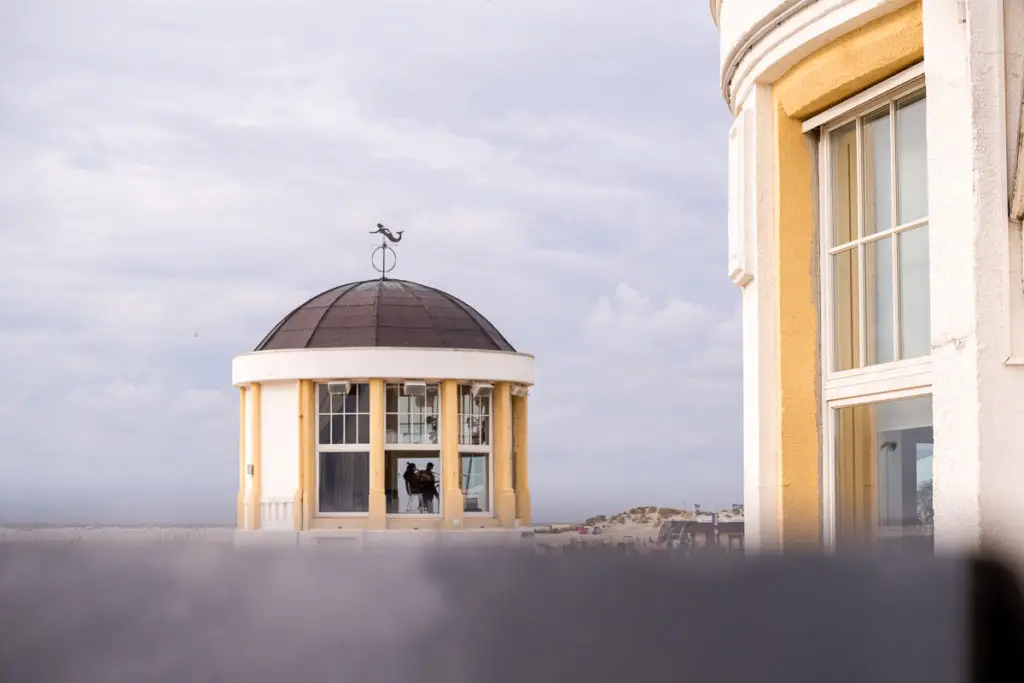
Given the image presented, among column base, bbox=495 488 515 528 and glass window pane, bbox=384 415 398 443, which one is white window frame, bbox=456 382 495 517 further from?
glass window pane, bbox=384 415 398 443

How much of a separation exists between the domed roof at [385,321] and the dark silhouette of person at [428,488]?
→ 2276 millimetres

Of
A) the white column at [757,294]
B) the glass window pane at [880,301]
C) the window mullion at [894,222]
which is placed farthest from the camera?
the white column at [757,294]

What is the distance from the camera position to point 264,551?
1.20m

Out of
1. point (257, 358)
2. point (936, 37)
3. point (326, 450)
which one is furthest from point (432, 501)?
point (936, 37)

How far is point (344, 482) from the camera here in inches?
831

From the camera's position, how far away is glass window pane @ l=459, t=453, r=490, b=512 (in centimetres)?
2127

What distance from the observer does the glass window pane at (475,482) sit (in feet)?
69.8

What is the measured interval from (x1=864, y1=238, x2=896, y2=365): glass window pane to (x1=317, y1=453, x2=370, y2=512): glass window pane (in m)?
16.0

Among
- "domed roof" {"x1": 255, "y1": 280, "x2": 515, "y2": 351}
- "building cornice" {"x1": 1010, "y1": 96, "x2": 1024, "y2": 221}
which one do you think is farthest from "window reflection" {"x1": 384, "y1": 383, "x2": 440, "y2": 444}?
"building cornice" {"x1": 1010, "y1": 96, "x2": 1024, "y2": 221}

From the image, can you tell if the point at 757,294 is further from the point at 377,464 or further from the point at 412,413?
the point at 412,413

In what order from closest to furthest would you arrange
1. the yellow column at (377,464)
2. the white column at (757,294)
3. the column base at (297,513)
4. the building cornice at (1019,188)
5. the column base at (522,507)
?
1. the building cornice at (1019,188)
2. the white column at (757,294)
3. the yellow column at (377,464)
4. the column base at (297,513)
5. the column base at (522,507)

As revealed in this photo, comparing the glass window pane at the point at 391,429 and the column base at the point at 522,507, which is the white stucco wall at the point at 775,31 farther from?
the column base at the point at 522,507

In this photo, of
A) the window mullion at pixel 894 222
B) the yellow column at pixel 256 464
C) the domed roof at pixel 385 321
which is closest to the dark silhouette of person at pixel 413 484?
the domed roof at pixel 385 321

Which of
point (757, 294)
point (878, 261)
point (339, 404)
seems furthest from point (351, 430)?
point (878, 261)
